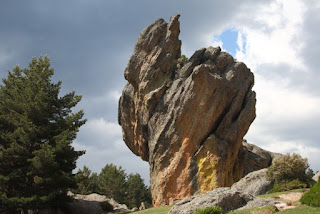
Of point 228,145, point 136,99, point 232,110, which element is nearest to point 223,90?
point 232,110

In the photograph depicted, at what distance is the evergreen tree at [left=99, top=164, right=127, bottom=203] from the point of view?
7200 centimetres

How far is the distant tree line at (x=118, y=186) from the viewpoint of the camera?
71.9m

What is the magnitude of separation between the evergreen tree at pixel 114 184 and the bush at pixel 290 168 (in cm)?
4897

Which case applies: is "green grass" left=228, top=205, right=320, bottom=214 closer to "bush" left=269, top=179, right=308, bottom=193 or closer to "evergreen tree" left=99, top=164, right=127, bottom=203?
"bush" left=269, top=179, right=308, bottom=193

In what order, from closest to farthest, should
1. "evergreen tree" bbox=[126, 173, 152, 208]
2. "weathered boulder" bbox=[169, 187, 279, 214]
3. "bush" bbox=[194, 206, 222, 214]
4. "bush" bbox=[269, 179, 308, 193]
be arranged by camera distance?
"bush" bbox=[194, 206, 222, 214] → "weathered boulder" bbox=[169, 187, 279, 214] → "bush" bbox=[269, 179, 308, 193] → "evergreen tree" bbox=[126, 173, 152, 208]

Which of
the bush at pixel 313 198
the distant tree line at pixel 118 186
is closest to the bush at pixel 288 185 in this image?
the bush at pixel 313 198

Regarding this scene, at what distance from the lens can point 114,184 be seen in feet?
238

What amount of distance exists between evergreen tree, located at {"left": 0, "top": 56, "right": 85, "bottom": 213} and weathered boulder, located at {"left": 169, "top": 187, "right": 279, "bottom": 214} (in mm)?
17263

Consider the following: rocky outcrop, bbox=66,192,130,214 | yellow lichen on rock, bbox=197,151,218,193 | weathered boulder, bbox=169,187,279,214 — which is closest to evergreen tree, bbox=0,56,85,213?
rocky outcrop, bbox=66,192,130,214

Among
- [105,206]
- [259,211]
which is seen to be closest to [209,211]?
[259,211]

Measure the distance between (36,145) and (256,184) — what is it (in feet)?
78.7

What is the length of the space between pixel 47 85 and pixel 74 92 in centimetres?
335

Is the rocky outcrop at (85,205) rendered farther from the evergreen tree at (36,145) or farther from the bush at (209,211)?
the bush at (209,211)

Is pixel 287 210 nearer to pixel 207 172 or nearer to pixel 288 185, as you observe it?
pixel 288 185
